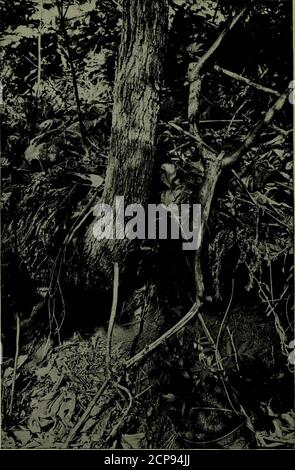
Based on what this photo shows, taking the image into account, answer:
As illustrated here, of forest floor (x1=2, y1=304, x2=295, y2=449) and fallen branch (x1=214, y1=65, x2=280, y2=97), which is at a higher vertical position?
fallen branch (x1=214, y1=65, x2=280, y2=97)

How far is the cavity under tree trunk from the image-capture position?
1.53 meters

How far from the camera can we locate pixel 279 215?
1550mm

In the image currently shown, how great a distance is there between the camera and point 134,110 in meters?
1.54

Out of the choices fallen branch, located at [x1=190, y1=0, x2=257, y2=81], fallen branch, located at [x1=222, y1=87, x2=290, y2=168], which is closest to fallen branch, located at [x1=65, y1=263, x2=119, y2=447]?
fallen branch, located at [x1=222, y1=87, x2=290, y2=168]

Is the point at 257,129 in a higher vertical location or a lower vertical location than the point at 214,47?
lower

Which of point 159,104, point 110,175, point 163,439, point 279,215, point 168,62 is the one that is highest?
point 168,62

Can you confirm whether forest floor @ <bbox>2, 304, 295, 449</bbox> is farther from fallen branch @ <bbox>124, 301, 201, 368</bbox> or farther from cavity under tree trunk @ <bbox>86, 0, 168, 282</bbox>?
cavity under tree trunk @ <bbox>86, 0, 168, 282</bbox>

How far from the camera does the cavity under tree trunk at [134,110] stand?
5.03 feet

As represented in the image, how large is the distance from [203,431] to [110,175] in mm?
734

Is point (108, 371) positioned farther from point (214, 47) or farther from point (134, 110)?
point (214, 47)

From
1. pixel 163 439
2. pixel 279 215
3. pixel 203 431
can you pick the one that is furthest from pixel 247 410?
pixel 279 215

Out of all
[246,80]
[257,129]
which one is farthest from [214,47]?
[257,129]

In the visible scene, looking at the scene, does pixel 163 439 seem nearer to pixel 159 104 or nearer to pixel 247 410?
pixel 247 410

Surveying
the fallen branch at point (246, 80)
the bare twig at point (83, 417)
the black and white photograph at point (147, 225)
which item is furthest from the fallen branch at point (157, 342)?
the fallen branch at point (246, 80)
